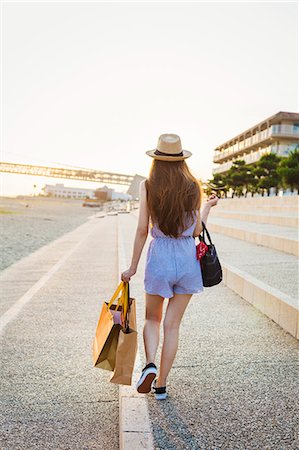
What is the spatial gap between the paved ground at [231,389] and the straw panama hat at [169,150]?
1495 mm

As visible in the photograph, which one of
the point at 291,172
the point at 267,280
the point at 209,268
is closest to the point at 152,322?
the point at 209,268

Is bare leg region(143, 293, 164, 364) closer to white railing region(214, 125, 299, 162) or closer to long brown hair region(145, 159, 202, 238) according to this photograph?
long brown hair region(145, 159, 202, 238)

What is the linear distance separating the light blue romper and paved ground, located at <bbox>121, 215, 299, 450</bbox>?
2.31 feet

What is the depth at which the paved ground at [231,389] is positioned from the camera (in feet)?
8.81

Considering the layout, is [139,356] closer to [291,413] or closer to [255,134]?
[291,413]

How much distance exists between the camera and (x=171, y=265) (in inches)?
119

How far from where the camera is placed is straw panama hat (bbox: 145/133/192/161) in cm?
297

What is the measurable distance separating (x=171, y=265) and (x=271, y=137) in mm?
51305

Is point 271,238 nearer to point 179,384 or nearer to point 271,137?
point 179,384

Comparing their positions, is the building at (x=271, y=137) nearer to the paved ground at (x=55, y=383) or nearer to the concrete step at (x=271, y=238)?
the concrete step at (x=271, y=238)

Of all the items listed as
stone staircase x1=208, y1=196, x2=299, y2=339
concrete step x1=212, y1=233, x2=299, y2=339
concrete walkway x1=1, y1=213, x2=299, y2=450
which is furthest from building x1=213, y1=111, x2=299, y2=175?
concrete walkway x1=1, y1=213, x2=299, y2=450

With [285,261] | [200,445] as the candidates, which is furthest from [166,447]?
[285,261]

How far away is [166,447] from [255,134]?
59.8 meters

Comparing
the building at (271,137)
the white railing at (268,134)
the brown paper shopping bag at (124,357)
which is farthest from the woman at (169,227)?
the white railing at (268,134)
